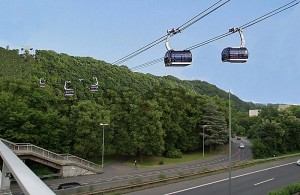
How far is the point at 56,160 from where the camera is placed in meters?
37.5

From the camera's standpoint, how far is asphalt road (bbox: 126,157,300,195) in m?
28.8

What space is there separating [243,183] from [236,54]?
23.1 meters

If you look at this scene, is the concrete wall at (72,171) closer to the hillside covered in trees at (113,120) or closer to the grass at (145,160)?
the hillside covered in trees at (113,120)

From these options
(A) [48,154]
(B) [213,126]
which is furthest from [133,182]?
(B) [213,126]

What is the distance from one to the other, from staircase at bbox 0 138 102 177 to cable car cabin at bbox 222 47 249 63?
28836 millimetres

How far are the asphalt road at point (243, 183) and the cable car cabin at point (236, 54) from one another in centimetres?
1839

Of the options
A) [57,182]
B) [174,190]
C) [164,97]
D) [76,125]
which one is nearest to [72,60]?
[164,97]

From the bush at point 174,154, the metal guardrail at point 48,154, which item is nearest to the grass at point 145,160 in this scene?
the bush at point 174,154

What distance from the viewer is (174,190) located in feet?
95.0

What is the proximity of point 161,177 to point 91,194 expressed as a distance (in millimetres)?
8006

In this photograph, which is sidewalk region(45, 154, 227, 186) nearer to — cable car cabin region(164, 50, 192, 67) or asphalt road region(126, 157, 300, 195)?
asphalt road region(126, 157, 300, 195)

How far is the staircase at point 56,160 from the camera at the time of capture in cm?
3586

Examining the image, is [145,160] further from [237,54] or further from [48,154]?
[237,54]

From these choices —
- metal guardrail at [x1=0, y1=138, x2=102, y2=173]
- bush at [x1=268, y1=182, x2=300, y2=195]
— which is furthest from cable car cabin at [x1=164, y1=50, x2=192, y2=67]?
metal guardrail at [x1=0, y1=138, x2=102, y2=173]
